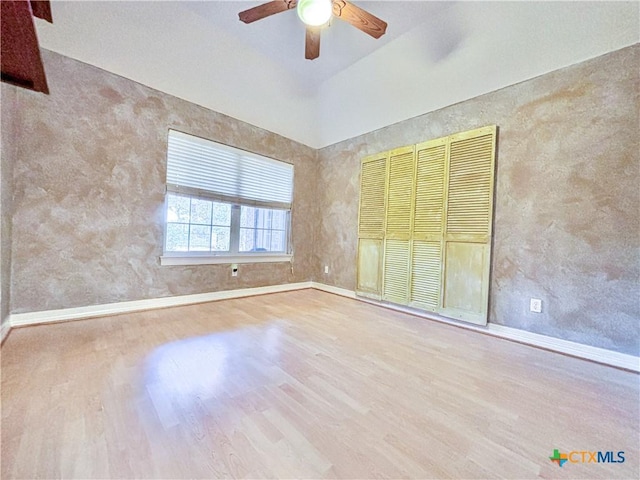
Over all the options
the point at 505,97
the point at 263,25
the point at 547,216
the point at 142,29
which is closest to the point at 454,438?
the point at 547,216

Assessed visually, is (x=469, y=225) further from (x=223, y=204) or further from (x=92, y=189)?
(x=92, y=189)

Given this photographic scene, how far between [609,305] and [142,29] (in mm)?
4970

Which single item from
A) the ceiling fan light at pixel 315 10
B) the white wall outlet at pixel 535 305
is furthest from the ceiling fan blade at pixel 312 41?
the white wall outlet at pixel 535 305

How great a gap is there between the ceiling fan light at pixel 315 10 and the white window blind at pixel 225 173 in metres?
2.17

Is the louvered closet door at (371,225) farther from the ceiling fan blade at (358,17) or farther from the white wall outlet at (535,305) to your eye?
the ceiling fan blade at (358,17)

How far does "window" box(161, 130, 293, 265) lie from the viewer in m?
3.30

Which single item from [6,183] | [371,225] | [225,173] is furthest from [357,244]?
[6,183]

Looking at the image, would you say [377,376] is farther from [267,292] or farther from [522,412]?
[267,292]

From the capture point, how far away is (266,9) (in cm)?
196

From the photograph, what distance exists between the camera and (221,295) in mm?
3713

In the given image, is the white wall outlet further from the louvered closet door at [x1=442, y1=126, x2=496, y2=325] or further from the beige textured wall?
the louvered closet door at [x1=442, y1=126, x2=496, y2=325]

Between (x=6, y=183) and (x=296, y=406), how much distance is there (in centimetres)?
295

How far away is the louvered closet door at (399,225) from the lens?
3.46m

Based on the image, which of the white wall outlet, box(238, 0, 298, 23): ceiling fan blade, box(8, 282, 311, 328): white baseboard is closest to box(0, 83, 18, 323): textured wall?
box(8, 282, 311, 328): white baseboard
